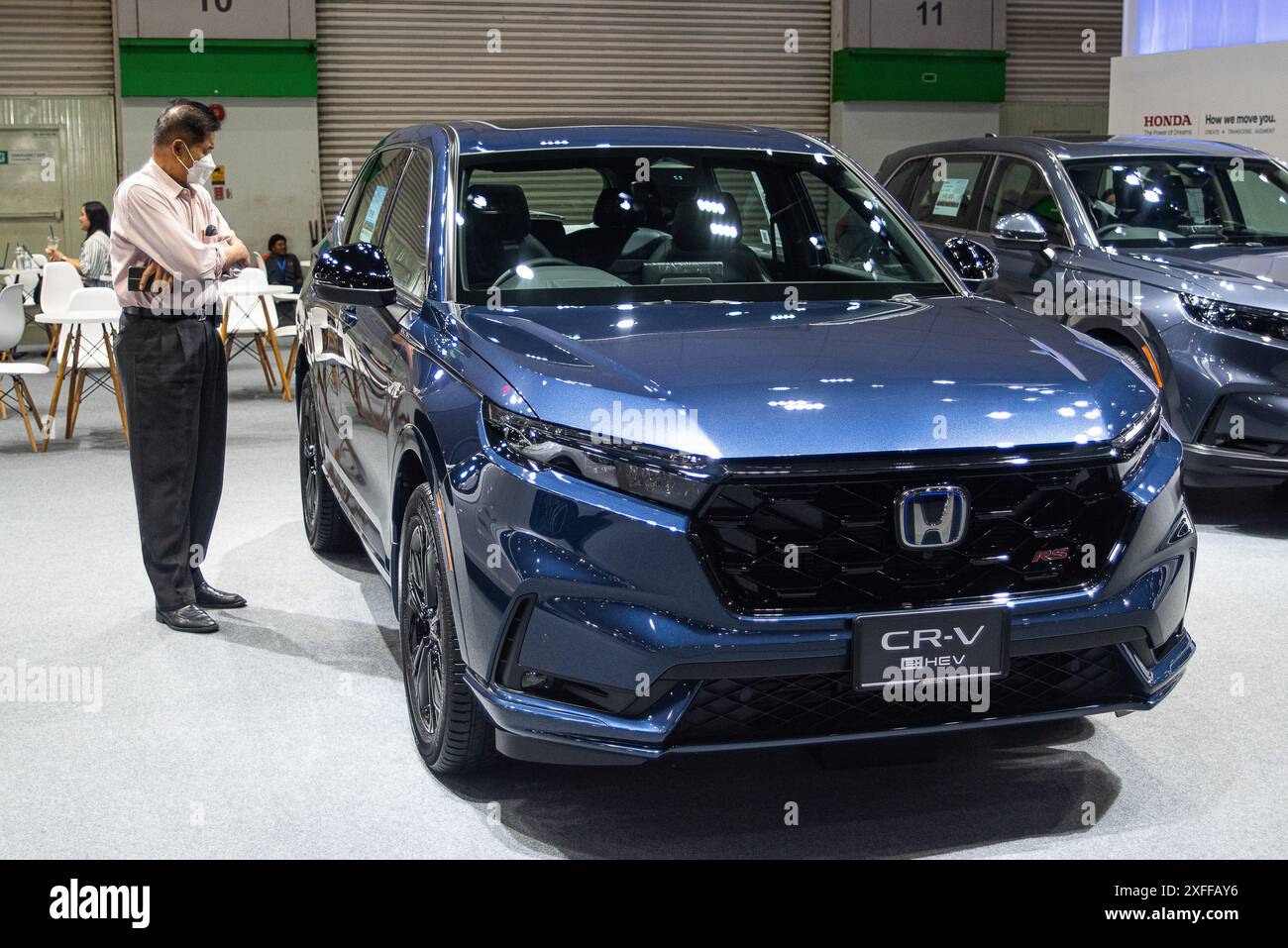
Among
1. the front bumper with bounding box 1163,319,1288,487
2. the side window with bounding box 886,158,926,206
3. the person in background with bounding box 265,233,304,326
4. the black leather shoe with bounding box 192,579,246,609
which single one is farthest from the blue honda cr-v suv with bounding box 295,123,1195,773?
the person in background with bounding box 265,233,304,326

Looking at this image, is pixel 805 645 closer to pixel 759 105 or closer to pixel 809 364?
pixel 809 364

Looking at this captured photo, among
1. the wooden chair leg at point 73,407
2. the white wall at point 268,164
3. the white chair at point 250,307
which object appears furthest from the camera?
the white wall at point 268,164

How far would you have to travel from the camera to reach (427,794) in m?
3.37

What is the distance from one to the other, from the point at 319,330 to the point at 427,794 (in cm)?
222

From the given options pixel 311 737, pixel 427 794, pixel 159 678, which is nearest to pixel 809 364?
pixel 427 794

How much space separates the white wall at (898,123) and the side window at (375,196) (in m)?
11.9

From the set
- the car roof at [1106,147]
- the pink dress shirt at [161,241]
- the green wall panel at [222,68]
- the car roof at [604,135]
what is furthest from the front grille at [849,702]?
the green wall panel at [222,68]

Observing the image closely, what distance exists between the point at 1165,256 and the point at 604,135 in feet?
10.6

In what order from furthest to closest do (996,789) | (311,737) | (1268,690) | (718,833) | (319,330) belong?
(319,330), (1268,690), (311,737), (996,789), (718,833)

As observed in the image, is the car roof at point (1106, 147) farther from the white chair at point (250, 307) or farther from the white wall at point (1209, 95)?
the white chair at point (250, 307)

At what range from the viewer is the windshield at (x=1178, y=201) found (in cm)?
664

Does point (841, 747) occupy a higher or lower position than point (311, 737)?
higher

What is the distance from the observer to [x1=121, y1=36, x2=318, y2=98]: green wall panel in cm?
1438

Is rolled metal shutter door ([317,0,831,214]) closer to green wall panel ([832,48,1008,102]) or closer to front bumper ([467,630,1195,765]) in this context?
green wall panel ([832,48,1008,102])
